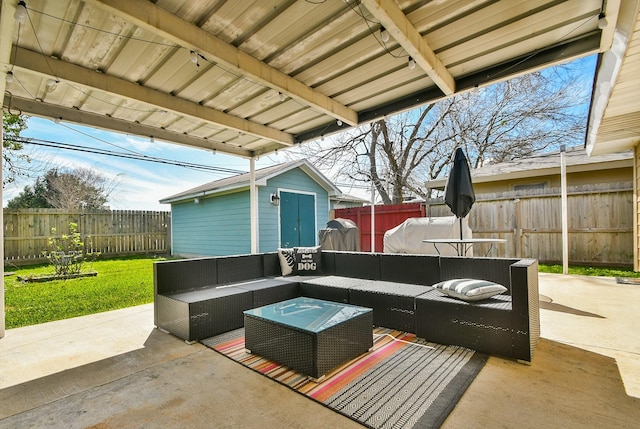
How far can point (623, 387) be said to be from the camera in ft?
6.97

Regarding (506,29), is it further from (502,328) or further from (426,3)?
(502,328)

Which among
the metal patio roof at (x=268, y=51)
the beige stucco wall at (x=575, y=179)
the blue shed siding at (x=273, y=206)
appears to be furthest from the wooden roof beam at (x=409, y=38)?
the beige stucco wall at (x=575, y=179)

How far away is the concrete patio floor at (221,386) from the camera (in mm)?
1852

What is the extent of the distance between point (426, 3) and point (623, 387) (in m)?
3.03

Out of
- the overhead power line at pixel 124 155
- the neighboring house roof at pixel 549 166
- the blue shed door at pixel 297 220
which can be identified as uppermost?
the overhead power line at pixel 124 155

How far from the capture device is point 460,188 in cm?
419

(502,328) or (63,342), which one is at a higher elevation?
(502,328)

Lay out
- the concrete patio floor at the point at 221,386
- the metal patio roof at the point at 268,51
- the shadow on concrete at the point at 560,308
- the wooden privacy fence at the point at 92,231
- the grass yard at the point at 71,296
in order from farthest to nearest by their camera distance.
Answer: the wooden privacy fence at the point at 92,231
the grass yard at the point at 71,296
the shadow on concrete at the point at 560,308
the metal patio roof at the point at 268,51
the concrete patio floor at the point at 221,386

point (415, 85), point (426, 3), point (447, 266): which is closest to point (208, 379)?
point (447, 266)

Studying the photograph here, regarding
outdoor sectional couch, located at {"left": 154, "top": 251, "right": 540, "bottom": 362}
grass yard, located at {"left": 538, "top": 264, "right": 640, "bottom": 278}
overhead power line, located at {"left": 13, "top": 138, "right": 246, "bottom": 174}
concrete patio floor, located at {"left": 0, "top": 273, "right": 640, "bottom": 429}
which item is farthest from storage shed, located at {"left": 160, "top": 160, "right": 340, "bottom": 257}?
grass yard, located at {"left": 538, "top": 264, "right": 640, "bottom": 278}

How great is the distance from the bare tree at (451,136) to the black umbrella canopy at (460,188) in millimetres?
6929

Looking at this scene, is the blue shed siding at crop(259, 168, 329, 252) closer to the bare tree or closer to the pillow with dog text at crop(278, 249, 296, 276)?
the bare tree

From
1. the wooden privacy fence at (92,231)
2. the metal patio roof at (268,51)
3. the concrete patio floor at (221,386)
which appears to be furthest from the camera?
the wooden privacy fence at (92,231)

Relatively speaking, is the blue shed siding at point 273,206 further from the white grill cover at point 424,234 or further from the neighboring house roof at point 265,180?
the white grill cover at point 424,234
